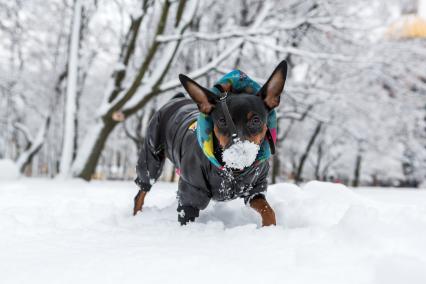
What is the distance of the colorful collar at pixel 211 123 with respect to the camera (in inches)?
111

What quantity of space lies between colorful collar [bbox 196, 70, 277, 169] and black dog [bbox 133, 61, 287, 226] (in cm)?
1

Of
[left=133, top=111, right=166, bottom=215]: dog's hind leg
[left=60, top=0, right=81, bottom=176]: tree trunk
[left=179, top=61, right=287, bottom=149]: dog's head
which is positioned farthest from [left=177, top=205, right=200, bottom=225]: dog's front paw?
[left=60, top=0, right=81, bottom=176]: tree trunk

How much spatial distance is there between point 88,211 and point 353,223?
287cm

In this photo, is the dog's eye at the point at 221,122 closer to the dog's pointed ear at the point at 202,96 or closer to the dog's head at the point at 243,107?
the dog's head at the point at 243,107

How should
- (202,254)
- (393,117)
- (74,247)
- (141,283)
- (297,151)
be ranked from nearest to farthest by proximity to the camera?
(141,283), (202,254), (74,247), (393,117), (297,151)

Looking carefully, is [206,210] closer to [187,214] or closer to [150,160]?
[187,214]

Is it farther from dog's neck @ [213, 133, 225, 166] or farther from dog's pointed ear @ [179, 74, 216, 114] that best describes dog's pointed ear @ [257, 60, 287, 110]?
dog's neck @ [213, 133, 225, 166]

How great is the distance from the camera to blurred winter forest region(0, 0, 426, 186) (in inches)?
349

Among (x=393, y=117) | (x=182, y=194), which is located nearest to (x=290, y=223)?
(x=182, y=194)

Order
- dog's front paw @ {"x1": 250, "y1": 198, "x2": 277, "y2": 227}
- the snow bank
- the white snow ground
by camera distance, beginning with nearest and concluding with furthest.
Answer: the white snow ground → dog's front paw @ {"x1": 250, "y1": 198, "x2": 277, "y2": 227} → the snow bank

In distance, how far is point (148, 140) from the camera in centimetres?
421

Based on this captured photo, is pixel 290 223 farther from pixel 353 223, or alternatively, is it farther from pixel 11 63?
pixel 11 63

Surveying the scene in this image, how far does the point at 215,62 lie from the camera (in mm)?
8742

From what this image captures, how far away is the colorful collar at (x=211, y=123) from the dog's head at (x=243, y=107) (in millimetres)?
57
